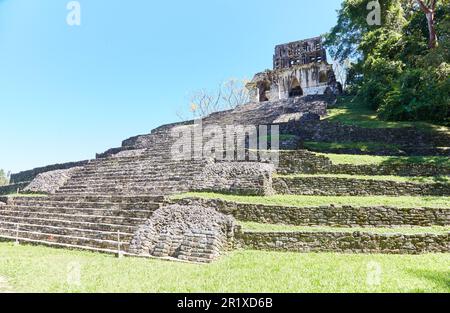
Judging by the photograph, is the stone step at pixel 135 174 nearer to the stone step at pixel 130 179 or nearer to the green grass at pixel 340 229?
the stone step at pixel 130 179

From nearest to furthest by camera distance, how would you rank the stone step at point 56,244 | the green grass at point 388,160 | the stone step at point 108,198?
1. the stone step at point 56,244
2. the stone step at point 108,198
3. the green grass at point 388,160

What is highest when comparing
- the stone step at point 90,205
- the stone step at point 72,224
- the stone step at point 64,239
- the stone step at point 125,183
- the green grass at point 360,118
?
the green grass at point 360,118

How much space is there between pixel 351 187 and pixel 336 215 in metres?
2.30

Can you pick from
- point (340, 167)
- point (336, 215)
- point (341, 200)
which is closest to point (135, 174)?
point (340, 167)

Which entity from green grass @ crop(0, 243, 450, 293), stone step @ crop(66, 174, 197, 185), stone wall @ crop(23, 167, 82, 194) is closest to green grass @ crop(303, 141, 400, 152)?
stone step @ crop(66, 174, 197, 185)

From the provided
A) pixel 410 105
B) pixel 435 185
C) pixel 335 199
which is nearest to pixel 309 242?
pixel 335 199

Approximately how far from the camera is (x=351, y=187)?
1230cm

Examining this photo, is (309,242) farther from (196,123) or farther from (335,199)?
(196,123)

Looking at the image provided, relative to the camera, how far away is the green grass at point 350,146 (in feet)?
52.8

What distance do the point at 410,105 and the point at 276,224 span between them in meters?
13.0

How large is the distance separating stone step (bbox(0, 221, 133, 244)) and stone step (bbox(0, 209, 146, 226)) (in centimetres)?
69

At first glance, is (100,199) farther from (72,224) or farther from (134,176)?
(134,176)

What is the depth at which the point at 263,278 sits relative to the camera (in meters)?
6.67

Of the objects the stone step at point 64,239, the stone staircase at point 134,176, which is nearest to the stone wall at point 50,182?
the stone staircase at point 134,176
